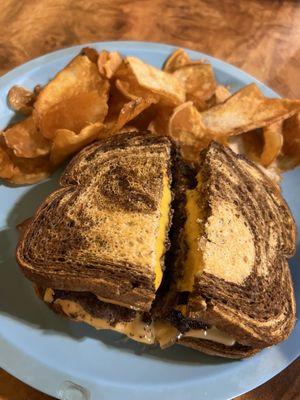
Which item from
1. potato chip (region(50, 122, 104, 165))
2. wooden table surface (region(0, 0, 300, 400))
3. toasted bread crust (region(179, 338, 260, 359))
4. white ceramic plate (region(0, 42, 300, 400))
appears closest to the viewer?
white ceramic plate (region(0, 42, 300, 400))

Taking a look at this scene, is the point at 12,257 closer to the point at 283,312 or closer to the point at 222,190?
the point at 222,190

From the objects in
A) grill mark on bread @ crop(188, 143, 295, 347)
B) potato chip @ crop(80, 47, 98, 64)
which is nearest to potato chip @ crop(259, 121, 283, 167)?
grill mark on bread @ crop(188, 143, 295, 347)

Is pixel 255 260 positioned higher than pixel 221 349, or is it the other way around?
pixel 255 260

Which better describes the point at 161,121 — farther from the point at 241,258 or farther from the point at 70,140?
the point at 241,258

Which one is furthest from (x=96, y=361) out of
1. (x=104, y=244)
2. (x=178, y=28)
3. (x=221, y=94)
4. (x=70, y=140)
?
(x=178, y=28)

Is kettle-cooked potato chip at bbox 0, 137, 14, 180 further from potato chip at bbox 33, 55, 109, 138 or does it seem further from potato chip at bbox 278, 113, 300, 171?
potato chip at bbox 278, 113, 300, 171

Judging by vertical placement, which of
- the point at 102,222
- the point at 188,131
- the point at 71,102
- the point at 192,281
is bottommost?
the point at 192,281

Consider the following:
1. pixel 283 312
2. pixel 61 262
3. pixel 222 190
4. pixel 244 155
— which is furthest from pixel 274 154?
pixel 61 262

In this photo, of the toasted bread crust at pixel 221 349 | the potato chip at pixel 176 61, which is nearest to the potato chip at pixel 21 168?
the potato chip at pixel 176 61
